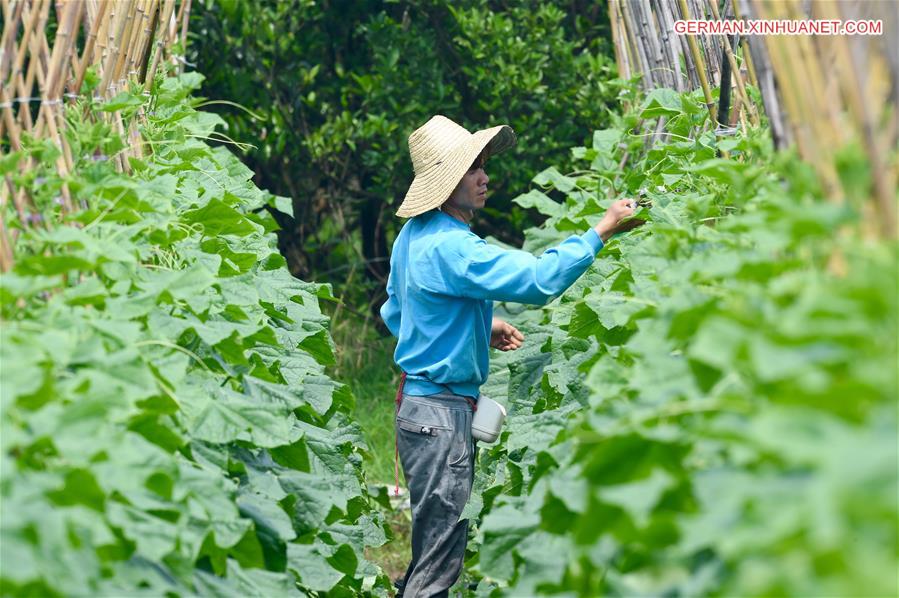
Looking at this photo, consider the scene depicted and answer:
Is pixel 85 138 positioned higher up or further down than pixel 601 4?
higher up

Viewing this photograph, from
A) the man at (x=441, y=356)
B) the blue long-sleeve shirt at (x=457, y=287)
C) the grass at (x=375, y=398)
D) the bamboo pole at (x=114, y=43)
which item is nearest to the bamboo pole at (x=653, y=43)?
the man at (x=441, y=356)

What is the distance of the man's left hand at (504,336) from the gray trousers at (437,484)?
37cm

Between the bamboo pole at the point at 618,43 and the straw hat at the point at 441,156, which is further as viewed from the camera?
the bamboo pole at the point at 618,43

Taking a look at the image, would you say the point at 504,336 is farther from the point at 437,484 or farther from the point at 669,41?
the point at 669,41

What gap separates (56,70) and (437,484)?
5.81 ft

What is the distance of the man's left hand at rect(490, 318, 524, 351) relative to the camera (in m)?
4.31

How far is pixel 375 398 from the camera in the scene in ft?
23.1

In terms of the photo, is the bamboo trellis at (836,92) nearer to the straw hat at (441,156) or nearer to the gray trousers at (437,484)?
the straw hat at (441,156)

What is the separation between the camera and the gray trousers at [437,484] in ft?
13.0

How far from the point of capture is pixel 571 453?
227cm

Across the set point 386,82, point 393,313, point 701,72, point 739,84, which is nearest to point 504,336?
point 393,313

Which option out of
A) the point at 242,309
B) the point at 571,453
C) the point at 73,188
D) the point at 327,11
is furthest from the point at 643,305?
the point at 327,11

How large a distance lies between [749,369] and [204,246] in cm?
198

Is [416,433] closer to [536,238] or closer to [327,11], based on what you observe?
[536,238]
